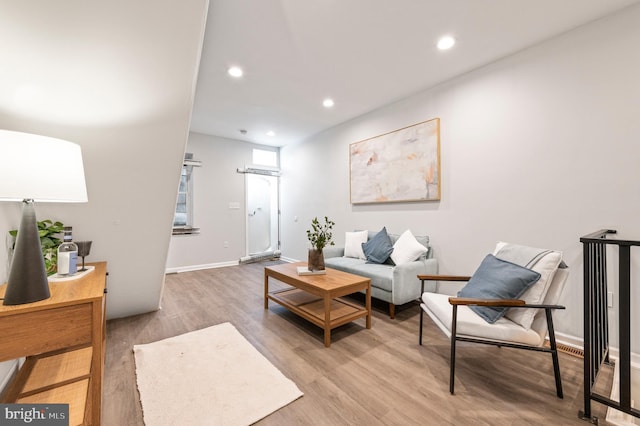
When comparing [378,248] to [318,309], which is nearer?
[318,309]

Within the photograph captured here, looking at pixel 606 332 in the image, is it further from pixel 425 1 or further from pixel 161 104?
Answer: pixel 161 104

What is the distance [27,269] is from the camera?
119 centimetres

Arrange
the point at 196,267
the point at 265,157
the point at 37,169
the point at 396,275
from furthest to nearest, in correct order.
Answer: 1. the point at 265,157
2. the point at 196,267
3. the point at 396,275
4. the point at 37,169

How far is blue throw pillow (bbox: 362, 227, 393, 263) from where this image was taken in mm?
3416

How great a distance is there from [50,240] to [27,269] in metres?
0.87

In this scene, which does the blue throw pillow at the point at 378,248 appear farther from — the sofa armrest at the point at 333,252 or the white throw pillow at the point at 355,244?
the sofa armrest at the point at 333,252

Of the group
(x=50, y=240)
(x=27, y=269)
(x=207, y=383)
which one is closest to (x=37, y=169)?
(x=27, y=269)

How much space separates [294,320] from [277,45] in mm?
2705

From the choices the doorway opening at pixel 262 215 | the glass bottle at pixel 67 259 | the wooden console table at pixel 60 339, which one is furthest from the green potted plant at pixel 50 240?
the doorway opening at pixel 262 215

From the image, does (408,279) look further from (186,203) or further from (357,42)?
(186,203)

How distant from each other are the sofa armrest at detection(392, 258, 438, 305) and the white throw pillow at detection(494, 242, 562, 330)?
1.11 meters

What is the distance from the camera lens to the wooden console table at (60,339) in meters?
1.12

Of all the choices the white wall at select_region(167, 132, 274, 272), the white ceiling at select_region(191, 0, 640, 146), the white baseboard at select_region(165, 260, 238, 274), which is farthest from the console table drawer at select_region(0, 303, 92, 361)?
the white wall at select_region(167, 132, 274, 272)

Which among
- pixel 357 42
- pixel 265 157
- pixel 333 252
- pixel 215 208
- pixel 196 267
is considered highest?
pixel 357 42
